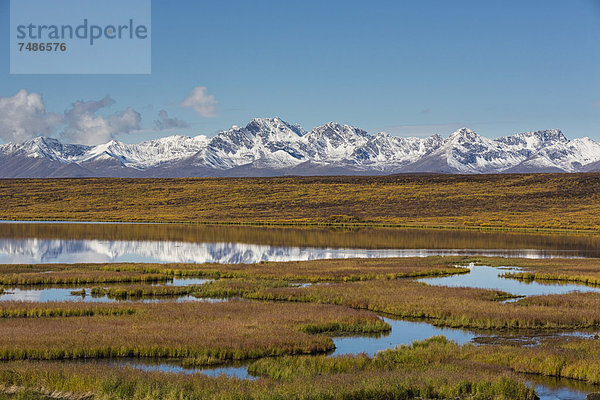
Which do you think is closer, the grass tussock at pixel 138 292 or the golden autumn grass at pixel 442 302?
the golden autumn grass at pixel 442 302

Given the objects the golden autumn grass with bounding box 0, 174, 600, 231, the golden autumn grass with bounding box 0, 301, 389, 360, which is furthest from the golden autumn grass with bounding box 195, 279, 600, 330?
the golden autumn grass with bounding box 0, 174, 600, 231

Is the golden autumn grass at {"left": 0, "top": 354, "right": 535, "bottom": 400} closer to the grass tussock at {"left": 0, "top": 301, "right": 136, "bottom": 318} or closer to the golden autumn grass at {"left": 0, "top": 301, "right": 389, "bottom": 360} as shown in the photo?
the golden autumn grass at {"left": 0, "top": 301, "right": 389, "bottom": 360}

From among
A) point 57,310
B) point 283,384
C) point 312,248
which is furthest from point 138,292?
point 312,248

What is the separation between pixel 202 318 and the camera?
3058 cm

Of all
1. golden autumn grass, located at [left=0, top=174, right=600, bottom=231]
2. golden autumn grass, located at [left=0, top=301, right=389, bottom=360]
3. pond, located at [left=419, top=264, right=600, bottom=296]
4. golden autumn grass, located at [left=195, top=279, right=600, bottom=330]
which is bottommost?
pond, located at [left=419, top=264, right=600, bottom=296]

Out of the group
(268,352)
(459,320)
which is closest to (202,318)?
(268,352)

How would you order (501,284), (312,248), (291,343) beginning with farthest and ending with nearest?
(312,248) → (501,284) → (291,343)

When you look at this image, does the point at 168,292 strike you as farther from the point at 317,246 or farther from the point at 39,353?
the point at 317,246

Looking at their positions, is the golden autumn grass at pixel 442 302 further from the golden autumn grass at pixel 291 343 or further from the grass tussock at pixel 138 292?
the grass tussock at pixel 138 292

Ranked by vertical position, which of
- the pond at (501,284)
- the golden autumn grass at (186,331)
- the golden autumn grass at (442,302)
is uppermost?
the golden autumn grass at (186,331)

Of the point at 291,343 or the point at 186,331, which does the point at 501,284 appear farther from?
the point at 186,331

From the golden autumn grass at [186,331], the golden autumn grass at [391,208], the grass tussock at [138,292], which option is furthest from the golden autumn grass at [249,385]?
the golden autumn grass at [391,208]

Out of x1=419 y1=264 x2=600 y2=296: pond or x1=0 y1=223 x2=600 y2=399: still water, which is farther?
x1=419 y1=264 x2=600 y2=296: pond

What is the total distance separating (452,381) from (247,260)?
45.3 meters
